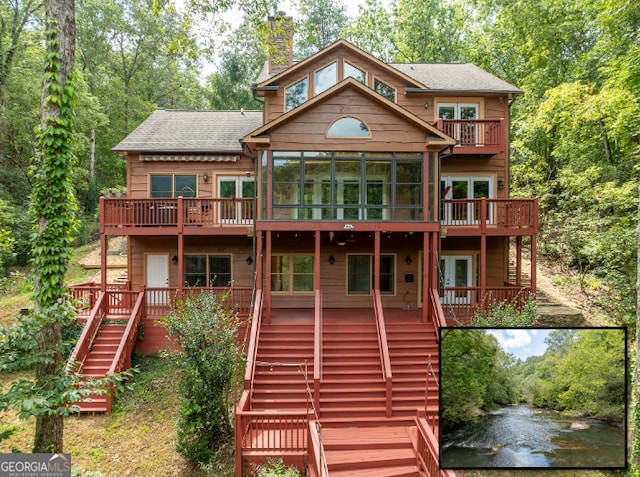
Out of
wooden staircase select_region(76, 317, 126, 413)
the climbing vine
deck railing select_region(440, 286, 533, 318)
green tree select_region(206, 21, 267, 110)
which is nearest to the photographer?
Answer: the climbing vine

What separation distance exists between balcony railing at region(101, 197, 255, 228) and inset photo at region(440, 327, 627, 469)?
10.3 metres

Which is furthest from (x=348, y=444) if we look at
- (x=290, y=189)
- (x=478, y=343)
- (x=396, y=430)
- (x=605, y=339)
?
(x=290, y=189)

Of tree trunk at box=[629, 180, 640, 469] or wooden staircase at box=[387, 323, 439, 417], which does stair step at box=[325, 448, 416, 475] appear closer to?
wooden staircase at box=[387, 323, 439, 417]

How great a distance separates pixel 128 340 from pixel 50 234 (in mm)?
5687

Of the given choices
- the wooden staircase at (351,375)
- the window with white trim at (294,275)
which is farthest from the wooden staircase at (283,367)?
the window with white trim at (294,275)

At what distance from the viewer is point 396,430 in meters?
8.05

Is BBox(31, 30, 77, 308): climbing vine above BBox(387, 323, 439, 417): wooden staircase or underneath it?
above

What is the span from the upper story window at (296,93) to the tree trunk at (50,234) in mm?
7663

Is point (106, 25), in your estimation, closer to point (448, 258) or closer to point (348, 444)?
point (448, 258)

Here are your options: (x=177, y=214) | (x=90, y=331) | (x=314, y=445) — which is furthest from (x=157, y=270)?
(x=314, y=445)

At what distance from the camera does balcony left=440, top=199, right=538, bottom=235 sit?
1239 cm

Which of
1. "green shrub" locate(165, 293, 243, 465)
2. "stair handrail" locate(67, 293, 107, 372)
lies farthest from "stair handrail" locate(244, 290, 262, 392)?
"stair handrail" locate(67, 293, 107, 372)

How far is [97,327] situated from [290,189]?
719 centimetres

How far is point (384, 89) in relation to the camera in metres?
13.9
